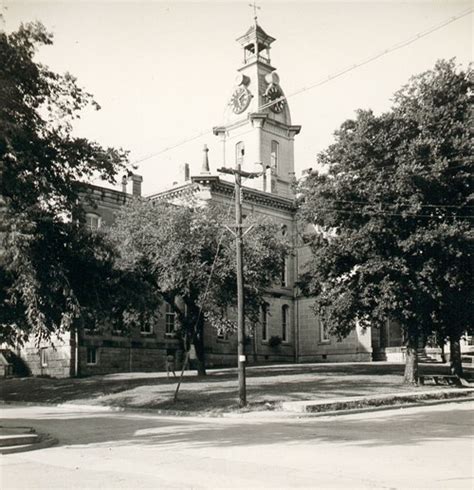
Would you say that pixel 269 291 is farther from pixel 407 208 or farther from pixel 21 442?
pixel 21 442

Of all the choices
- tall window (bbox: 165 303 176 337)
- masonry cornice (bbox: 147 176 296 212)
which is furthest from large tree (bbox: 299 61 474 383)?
tall window (bbox: 165 303 176 337)

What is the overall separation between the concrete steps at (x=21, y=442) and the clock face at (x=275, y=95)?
41076mm

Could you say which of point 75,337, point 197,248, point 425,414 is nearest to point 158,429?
point 425,414

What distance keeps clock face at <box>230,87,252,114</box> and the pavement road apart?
36.8 m

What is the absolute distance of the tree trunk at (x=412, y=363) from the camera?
88.4ft

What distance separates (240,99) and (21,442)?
42.6 meters

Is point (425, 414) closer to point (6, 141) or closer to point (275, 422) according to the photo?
point (275, 422)

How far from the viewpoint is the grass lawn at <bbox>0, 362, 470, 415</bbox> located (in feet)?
72.9

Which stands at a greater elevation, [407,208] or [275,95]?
[275,95]

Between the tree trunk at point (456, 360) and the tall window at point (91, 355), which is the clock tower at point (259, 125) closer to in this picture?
the tall window at point (91, 355)

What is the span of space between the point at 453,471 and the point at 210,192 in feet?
114

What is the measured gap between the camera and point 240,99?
52281 mm

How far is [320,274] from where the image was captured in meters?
28.5

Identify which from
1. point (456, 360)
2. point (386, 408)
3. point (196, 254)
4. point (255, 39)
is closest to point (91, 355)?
point (196, 254)
